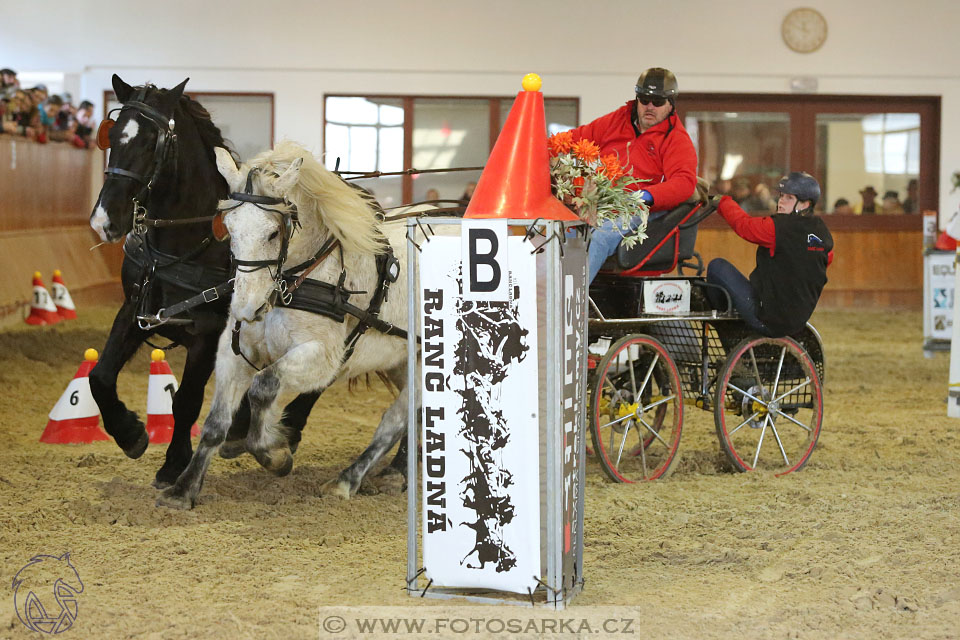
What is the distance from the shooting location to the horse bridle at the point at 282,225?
4.22 m

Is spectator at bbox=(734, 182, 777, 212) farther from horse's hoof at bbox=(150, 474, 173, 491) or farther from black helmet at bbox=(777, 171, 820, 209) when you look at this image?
horse's hoof at bbox=(150, 474, 173, 491)

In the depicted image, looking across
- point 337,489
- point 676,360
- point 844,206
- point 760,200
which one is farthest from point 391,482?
point 844,206

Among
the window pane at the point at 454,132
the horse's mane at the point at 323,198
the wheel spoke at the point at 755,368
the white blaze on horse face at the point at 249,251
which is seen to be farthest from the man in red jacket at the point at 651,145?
the window pane at the point at 454,132

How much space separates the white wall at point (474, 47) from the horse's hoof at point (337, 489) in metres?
9.53

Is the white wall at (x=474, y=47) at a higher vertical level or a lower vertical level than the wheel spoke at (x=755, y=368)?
higher

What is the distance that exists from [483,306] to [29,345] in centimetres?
716

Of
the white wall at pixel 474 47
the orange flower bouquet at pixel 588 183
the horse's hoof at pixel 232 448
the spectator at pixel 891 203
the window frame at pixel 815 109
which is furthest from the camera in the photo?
the spectator at pixel 891 203

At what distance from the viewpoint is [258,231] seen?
4234 millimetres

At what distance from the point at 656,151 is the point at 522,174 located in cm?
203

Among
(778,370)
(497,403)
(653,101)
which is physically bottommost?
(778,370)

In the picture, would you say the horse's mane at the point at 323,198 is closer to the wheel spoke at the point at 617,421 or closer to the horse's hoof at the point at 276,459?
the horse's hoof at the point at 276,459

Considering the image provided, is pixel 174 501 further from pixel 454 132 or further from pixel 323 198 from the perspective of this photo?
pixel 454 132

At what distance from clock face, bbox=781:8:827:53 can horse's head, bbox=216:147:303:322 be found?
1159cm

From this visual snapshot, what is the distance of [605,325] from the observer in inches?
209
